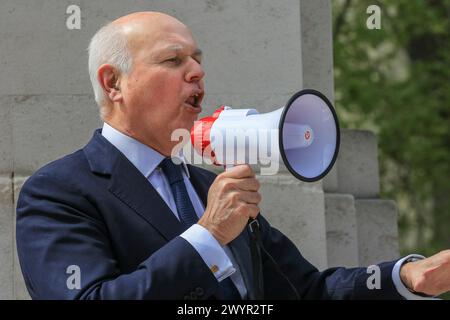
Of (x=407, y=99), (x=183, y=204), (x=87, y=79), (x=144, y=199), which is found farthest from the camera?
(x=407, y=99)

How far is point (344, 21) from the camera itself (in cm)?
1030

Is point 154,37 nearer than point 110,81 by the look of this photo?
Yes

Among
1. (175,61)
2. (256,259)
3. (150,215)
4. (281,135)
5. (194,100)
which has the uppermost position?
(175,61)

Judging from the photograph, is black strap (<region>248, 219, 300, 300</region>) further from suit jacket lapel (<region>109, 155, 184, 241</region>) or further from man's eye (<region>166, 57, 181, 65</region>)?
man's eye (<region>166, 57, 181, 65</region>)

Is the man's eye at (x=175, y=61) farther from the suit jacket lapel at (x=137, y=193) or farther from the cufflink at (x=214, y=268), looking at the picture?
the cufflink at (x=214, y=268)

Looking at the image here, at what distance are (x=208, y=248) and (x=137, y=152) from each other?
658 millimetres

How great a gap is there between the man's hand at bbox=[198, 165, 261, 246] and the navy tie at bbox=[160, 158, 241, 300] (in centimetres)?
35

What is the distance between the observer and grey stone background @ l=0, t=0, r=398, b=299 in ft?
16.9

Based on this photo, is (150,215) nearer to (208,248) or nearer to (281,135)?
(208,248)

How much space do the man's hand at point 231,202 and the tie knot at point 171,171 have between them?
0.51 meters

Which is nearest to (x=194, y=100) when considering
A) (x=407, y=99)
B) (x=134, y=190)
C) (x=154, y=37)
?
(x=154, y=37)

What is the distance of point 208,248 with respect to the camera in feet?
11.3

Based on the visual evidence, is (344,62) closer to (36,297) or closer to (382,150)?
(382,150)
